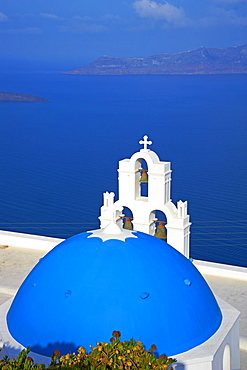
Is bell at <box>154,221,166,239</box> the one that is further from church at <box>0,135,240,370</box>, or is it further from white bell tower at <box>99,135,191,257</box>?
church at <box>0,135,240,370</box>

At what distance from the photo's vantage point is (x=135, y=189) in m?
12.5

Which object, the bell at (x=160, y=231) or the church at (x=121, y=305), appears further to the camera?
the bell at (x=160, y=231)

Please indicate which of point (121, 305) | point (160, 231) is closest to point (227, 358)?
point (121, 305)

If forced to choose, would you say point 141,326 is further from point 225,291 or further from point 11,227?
point 11,227

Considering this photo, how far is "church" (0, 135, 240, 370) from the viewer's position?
27.0 feet

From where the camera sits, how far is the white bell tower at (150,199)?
40.3 ft

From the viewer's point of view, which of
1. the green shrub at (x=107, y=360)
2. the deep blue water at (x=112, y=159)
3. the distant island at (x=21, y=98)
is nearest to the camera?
the green shrub at (x=107, y=360)

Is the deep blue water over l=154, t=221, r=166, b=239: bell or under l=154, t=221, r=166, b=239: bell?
under

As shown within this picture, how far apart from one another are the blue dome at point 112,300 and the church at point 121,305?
0.01 meters

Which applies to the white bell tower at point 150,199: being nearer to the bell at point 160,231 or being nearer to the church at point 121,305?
the bell at point 160,231

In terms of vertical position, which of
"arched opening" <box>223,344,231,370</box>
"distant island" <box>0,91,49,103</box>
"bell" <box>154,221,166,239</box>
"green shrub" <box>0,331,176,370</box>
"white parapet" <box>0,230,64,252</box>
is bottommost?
"distant island" <box>0,91,49,103</box>

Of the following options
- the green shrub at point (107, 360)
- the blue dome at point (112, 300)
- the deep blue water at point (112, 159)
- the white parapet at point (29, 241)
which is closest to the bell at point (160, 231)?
the blue dome at point (112, 300)

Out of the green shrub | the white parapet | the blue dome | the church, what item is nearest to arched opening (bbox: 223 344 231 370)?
the church

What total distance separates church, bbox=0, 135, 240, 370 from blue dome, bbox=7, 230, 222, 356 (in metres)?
0.01
